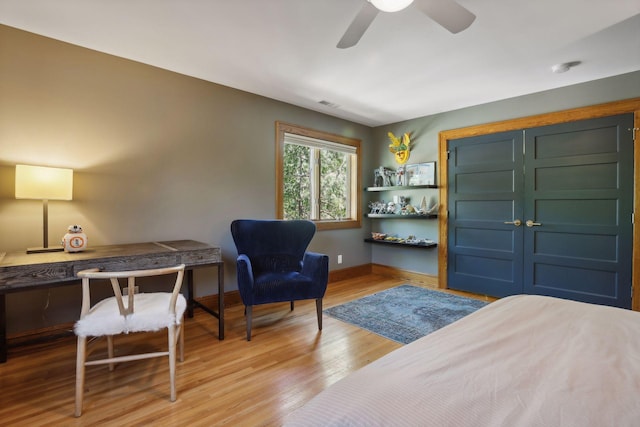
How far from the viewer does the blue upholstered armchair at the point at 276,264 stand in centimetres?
259

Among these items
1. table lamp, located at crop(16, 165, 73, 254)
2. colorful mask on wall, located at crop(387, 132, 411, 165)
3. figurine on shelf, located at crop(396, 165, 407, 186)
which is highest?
colorful mask on wall, located at crop(387, 132, 411, 165)

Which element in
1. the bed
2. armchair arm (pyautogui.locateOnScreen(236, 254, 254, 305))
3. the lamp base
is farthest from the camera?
armchair arm (pyautogui.locateOnScreen(236, 254, 254, 305))

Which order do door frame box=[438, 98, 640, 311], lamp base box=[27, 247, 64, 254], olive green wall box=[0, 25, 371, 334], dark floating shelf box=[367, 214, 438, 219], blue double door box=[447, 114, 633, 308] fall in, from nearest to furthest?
lamp base box=[27, 247, 64, 254], olive green wall box=[0, 25, 371, 334], door frame box=[438, 98, 640, 311], blue double door box=[447, 114, 633, 308], dark floating shelf box=[367, 214, 438, 219]

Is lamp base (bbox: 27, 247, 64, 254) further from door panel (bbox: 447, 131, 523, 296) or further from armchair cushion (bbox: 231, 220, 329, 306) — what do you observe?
door panel (bbox: 447, 131, 523, 296)

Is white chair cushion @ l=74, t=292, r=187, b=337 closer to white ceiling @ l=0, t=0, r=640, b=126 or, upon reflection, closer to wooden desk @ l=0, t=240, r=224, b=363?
wooden desk @ l=0, t=240, r=224, b=363

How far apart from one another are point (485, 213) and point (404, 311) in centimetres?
167

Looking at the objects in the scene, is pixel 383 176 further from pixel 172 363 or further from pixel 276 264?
pixel 172 363

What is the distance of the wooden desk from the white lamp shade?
41cm

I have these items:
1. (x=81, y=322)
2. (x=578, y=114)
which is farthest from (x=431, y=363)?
(x=578, y=114)

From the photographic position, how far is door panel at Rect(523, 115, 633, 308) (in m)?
2.96

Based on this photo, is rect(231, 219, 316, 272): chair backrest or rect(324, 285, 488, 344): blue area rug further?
rect(231, 219, 316, 272): chair backrest

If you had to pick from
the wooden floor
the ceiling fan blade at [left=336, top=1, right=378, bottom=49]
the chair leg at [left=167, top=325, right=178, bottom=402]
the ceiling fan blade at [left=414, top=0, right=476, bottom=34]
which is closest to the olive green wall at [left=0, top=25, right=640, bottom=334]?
the wooden floor

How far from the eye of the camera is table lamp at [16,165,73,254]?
2.10m

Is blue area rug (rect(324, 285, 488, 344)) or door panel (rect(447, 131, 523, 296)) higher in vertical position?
door panel (rect(447, 131, 523, 296))
